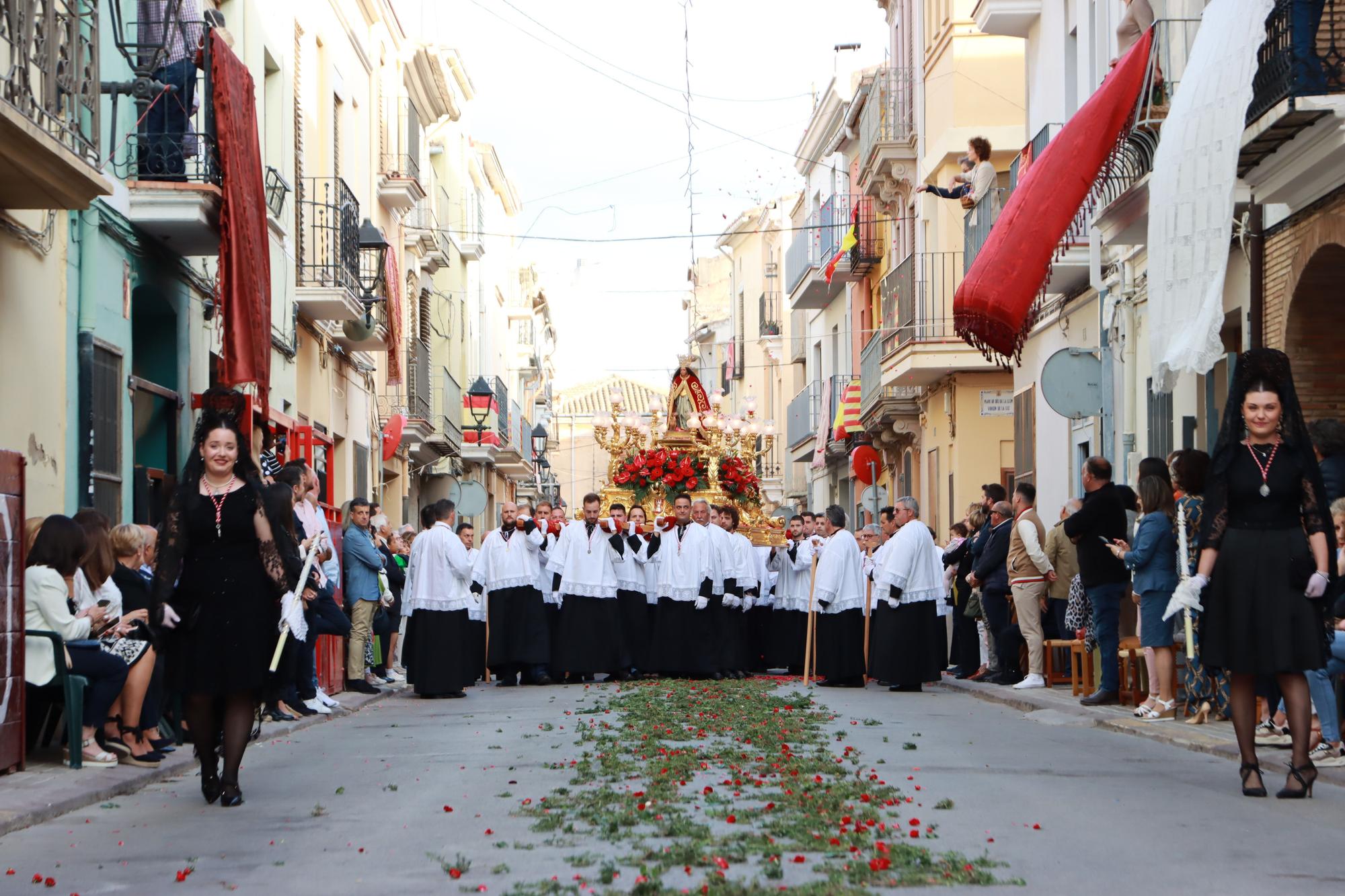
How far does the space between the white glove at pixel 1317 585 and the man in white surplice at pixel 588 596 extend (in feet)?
39.7

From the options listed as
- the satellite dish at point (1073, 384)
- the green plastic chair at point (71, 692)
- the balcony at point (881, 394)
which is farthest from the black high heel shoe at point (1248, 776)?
the balcony at point (881, 394)

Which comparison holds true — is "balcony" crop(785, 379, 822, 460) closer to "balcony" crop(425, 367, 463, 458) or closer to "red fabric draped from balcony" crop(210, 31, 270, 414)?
"balcony" crop(425, 367, 463, 458)

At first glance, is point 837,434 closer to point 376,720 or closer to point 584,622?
point 584,622

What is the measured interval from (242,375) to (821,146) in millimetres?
31790

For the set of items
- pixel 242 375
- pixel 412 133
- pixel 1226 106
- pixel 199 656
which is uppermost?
pixel 412 133

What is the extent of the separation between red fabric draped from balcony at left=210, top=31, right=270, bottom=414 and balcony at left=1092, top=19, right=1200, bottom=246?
24.7 ft

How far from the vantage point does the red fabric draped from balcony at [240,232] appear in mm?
16438

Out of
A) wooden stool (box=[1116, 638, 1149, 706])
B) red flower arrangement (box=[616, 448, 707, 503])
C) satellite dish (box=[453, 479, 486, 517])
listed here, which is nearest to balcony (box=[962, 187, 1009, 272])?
red flower arrangement (box=[616, 448, 707, 503])

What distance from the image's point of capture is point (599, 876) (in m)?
6.59

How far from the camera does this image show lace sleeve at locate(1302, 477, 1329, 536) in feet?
29.8

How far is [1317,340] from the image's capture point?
15125 mm

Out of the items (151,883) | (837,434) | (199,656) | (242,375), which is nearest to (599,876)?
(151,883)

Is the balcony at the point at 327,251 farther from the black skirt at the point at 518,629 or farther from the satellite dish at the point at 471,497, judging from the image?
the black skirt at the point at 518,629

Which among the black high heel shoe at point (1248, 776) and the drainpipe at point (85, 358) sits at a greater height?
the drainpipe at point (85, 358)
